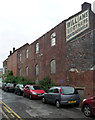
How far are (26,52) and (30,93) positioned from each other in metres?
16.0

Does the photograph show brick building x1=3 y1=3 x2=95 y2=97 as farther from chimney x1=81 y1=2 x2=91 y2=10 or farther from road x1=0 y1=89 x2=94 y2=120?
road x1=0 y1=89 x2=94 y2=120

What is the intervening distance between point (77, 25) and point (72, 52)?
286 centimetres

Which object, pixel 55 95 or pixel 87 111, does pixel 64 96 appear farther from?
pixel 87 111

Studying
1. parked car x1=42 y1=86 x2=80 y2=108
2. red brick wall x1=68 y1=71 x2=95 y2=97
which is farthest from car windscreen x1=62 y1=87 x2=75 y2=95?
red brick wall x1=68 y1=71 x2=95 y2=97

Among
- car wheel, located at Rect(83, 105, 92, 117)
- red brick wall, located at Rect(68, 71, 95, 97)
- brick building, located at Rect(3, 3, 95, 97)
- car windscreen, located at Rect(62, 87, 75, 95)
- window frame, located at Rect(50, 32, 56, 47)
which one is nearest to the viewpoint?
car wheel, located at Rect(83, 105, 92, 117)

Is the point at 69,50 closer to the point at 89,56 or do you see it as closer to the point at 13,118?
the point at 89,56

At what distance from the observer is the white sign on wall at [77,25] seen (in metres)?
14.1

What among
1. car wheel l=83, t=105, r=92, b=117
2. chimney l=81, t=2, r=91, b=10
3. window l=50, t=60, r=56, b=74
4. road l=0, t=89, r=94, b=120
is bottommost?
road l=0, t=89, r=94, b=120

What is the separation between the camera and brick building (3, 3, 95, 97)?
1314 cm

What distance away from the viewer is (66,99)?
10.0 m

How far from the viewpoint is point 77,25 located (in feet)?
49.2

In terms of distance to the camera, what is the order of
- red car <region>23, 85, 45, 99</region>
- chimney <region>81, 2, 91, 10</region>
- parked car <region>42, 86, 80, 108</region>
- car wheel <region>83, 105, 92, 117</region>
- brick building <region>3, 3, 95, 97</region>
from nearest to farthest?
car wheel <region>83, 105, 92, 117</region> → parked car <region>42, 86, 80, 108</region> → brick building <region>3, 3, 95, 97</region> → red car <region>23, 85, 45, 99</region> → chimney <region>81, 2, 91, 10</region>

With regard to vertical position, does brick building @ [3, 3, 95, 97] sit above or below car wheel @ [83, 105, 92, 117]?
above

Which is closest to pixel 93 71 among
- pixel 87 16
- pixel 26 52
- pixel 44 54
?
pixel 87 16
